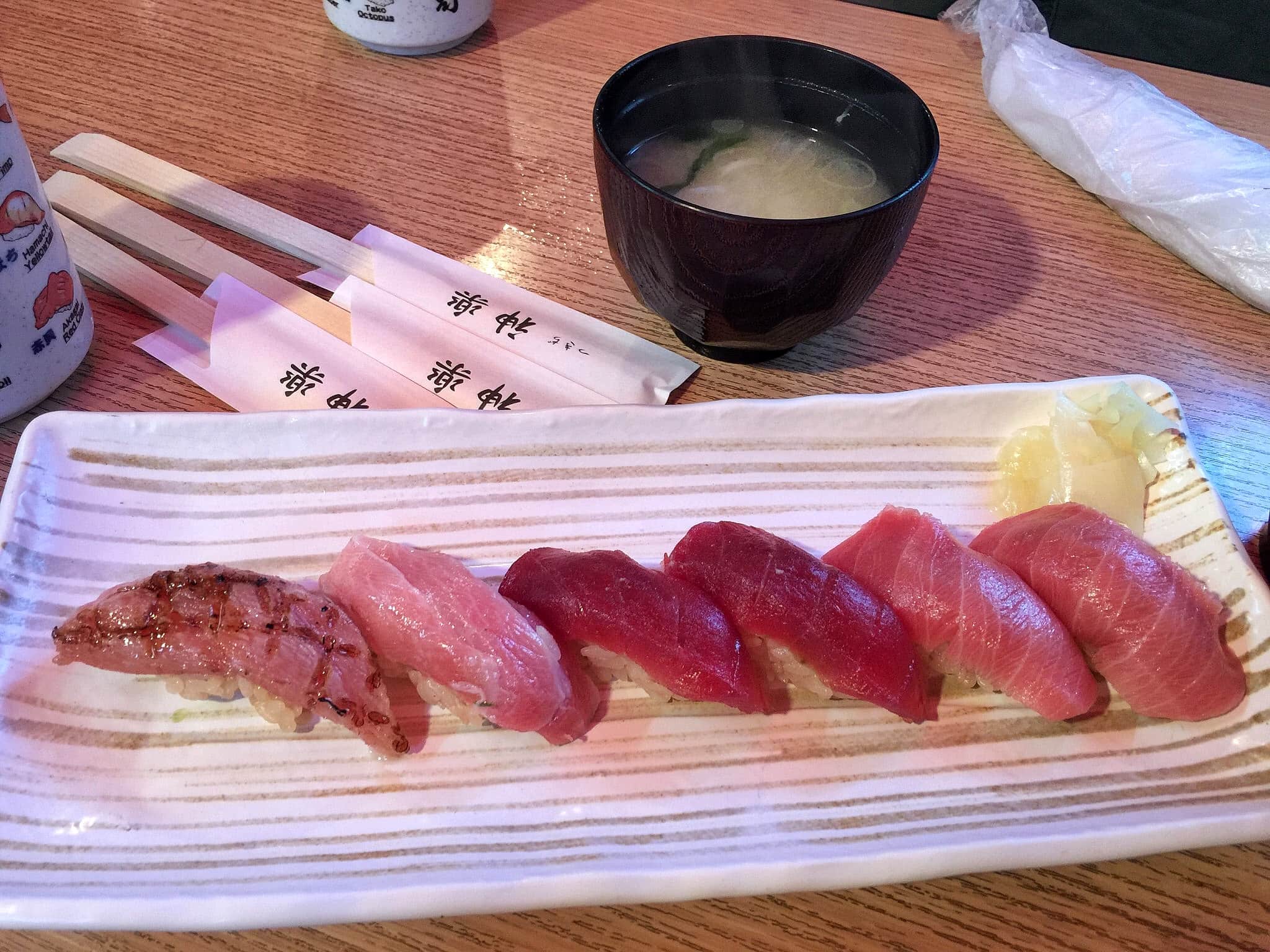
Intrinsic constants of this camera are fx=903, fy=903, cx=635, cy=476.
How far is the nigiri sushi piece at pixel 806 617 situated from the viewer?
3.71 ft

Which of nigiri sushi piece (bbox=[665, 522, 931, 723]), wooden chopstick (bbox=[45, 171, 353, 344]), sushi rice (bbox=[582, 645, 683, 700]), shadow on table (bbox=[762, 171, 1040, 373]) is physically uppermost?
shadow on table (bbox=[762, 171, 1040, 373])

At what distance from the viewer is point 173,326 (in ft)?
5.36

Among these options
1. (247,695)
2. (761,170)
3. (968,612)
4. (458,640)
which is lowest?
(247,695)

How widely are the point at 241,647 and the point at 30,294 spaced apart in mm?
673

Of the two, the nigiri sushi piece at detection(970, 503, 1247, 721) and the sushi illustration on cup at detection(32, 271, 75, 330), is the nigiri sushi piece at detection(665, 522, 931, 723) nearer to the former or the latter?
the nigiri sushi piece at detection(970, 503, 1247, 721)

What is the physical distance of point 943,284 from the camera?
1.84 meters

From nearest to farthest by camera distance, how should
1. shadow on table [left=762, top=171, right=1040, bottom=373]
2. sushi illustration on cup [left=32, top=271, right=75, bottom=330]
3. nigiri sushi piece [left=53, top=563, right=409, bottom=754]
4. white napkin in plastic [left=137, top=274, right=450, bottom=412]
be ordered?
1. nigiri sushi piece [left=53, top=563, right=409, bottom=754]
2. sushi illustration on cup [left=32, top=271, right=75, bottom=330]
3. white napkin in plastic [left=137, top=274, right=450, bottom=412]
4. shadow on table [left=762, top=171, right=1040, bottom=373]

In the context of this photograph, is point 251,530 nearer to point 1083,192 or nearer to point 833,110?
point 833,110

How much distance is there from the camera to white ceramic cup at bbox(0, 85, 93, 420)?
1251 mm

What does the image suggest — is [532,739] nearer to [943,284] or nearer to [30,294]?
[30,294]

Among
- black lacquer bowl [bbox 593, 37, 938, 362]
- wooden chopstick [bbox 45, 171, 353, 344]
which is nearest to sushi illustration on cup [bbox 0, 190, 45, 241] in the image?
wooden chopstick [bbox 45, 171, 353, 344]

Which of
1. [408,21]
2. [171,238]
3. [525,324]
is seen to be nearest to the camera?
[525,324]

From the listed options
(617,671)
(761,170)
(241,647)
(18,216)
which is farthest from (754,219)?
(18,216)

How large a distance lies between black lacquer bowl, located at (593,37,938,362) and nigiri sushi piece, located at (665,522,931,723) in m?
0.39
